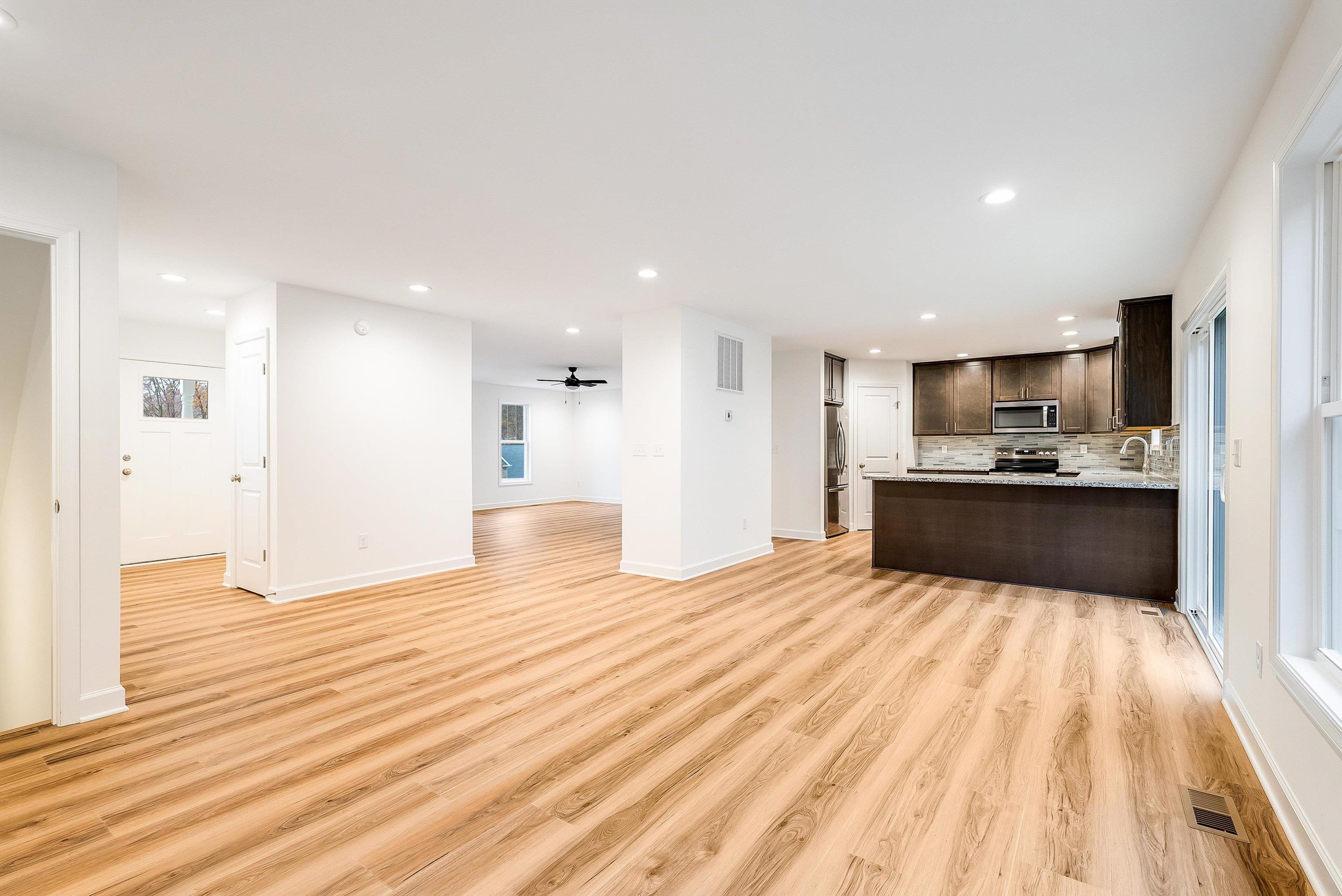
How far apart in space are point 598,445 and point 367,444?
784 cm

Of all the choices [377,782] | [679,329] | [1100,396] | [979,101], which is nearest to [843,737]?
[377,782]

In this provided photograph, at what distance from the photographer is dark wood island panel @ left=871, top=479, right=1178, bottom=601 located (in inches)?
185

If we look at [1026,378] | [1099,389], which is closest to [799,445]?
[1026,378]

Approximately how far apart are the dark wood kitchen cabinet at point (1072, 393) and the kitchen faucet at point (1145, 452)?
599mm

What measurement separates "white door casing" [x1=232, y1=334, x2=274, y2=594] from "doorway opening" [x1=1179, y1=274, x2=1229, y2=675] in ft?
20.3

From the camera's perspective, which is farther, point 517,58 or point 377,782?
point 377,782

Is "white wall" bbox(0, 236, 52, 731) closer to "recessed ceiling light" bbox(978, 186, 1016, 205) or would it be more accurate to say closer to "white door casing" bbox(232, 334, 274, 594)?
"white door casing" bbox(232, 334, 274, 594)

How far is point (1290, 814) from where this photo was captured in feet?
5.98

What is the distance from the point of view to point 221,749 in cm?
238

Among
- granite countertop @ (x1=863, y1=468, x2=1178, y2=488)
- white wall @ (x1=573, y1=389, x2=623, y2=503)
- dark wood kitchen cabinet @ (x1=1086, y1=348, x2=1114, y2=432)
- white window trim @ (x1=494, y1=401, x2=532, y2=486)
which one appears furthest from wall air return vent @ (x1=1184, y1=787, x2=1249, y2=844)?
white window trim @ (x1=494, y1=401, x2=532, y2=486)

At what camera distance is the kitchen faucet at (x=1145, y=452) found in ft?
19.5

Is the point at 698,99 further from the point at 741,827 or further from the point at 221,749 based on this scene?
the point at 221,749

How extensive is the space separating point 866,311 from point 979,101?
347 centimetres

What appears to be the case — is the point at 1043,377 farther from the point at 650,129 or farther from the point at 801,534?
the point at 650,129
